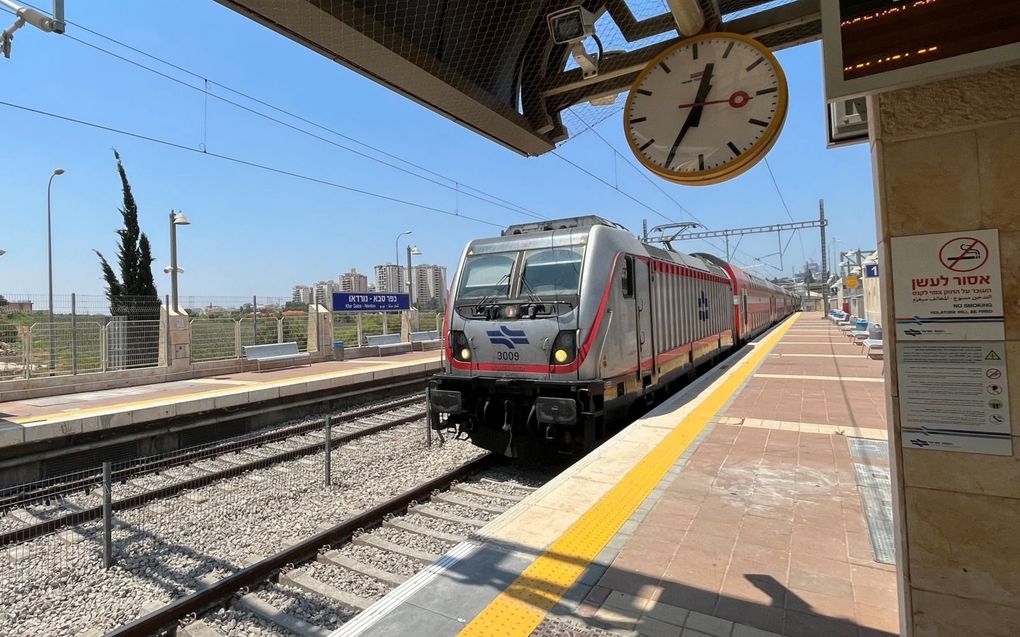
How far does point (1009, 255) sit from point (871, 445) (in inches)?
184

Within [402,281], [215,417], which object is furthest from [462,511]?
[402,281]

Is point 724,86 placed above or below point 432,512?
above

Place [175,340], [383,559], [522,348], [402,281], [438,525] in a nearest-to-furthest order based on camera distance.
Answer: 1. [383,559]
2. [438,525]
3. [522,348]
4. [175,340]
5. [402,281]

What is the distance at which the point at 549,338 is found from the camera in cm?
630

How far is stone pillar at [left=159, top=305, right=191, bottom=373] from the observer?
1388cm

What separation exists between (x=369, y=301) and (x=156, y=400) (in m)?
10.5

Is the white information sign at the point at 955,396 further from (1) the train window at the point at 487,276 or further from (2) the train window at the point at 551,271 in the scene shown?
(1) the train window at the point at 487,276

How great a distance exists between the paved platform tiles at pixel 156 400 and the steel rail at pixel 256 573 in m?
6.26

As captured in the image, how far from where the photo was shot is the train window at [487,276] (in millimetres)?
7008

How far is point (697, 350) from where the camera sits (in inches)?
439

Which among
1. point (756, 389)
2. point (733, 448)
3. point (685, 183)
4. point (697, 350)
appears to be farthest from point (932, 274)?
point (697, 350)

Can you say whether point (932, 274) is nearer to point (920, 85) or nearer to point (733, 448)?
point (920, 85)

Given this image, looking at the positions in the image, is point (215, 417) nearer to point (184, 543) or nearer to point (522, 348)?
point (184, 543)

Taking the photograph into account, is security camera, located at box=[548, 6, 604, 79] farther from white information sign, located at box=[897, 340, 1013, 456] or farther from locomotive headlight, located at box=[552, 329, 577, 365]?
locomotive headlight, located at box=[552, 329, 577, 365]
